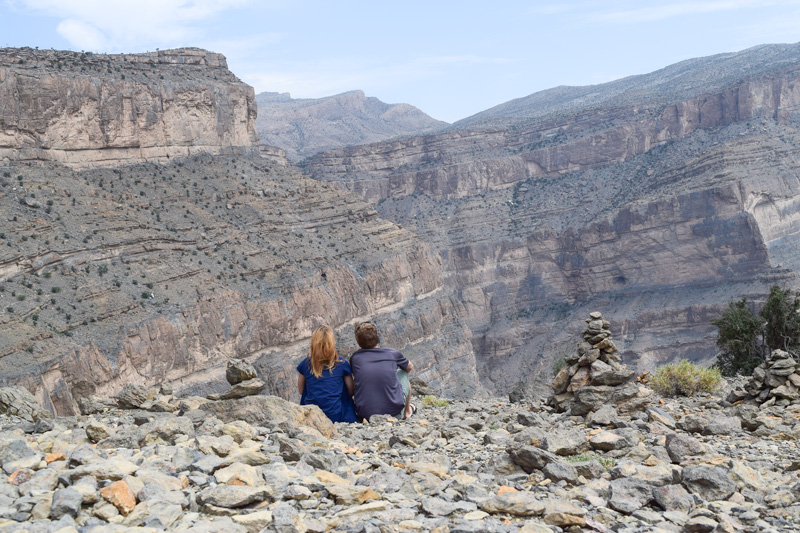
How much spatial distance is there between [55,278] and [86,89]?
801 inches

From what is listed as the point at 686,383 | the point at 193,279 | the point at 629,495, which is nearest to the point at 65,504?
the point at 629,495

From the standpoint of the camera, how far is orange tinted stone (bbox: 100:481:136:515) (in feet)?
21.2

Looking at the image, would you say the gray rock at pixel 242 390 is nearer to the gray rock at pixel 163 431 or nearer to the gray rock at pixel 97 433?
the gray rock at pixel 163 431

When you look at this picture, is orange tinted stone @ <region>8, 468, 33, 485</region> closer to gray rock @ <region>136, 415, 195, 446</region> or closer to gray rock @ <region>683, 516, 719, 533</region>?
gray rock @ <region>136, 415, 195, 446</region>

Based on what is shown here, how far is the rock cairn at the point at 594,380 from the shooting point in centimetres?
1377

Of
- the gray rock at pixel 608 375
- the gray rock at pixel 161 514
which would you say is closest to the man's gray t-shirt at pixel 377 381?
the gray rock at pixel 608 375

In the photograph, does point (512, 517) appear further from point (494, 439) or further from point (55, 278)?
point (55, 278)

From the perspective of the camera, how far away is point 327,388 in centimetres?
1253

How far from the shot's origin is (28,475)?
7.23m

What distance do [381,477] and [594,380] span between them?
7.69m

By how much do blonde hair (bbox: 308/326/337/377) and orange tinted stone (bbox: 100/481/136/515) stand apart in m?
5.47

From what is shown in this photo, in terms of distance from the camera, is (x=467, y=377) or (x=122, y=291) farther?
(x=467, y=377)

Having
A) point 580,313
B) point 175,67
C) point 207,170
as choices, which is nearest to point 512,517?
point 207,170

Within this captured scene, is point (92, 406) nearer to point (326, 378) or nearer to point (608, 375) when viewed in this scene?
point (326, 378)
